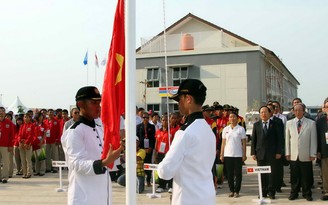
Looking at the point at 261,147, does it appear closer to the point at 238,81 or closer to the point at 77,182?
the point at 77,182

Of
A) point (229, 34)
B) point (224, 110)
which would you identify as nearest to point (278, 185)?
point (224, 110)

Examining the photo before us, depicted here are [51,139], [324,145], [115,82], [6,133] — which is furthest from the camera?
[51,139]

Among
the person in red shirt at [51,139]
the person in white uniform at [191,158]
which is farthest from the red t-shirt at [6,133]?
the person in white uniform at [191,158]

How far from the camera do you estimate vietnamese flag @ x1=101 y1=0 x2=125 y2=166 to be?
137 inches

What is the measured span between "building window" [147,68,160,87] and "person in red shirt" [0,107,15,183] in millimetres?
23475

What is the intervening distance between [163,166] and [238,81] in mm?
30428

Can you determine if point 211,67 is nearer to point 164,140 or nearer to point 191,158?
point 164,140

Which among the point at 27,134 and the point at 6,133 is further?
the point at 27,134

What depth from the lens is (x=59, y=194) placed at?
31.3 ft

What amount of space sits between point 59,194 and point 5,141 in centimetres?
314

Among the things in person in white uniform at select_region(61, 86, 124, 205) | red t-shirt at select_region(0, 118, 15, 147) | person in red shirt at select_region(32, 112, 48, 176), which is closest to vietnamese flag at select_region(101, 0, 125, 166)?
person in white uniform at select_region(61, 86, 124, 205)

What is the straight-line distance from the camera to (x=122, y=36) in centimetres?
364

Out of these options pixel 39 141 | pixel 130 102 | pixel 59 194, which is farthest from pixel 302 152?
pixel 39 141

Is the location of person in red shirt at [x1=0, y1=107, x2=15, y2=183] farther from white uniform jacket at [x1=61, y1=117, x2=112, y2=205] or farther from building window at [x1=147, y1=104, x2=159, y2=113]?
building window at [x1=147, y1=104, x2=159, y2=113]
